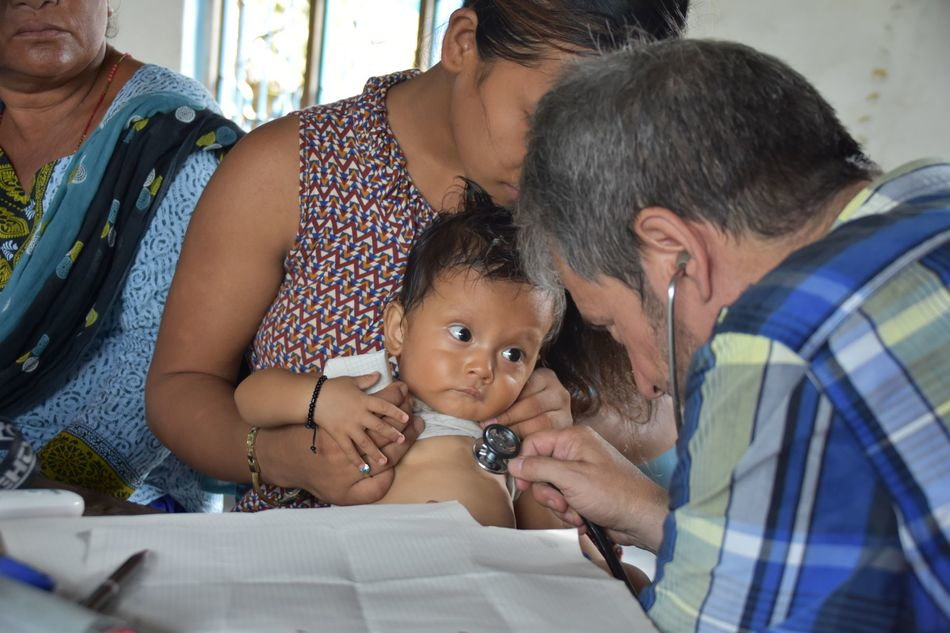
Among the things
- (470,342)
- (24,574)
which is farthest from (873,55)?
(24,574)

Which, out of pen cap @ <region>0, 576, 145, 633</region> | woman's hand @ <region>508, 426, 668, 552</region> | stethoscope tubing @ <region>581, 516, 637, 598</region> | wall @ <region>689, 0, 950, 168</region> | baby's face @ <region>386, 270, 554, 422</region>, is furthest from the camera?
wall @ <region>689, 0, 950, 168</region>

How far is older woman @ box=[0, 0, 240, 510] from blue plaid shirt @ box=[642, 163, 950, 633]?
1.56 m

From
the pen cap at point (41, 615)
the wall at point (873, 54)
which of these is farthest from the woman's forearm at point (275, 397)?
the wall at point (873, 54)

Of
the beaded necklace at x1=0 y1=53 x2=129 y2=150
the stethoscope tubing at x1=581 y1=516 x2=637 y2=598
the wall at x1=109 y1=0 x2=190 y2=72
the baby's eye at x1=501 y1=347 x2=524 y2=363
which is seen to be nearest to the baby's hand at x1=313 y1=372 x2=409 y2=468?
the baby's eye at x1=501 y1=347 x2=524 y2=363

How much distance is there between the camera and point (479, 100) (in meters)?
1.67

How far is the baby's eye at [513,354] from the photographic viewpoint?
1690mm

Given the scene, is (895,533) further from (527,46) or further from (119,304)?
(119,304)

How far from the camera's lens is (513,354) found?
1.70 meters

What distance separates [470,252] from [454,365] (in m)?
0.18

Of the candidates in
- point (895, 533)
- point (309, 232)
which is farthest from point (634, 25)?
point (895, 533)

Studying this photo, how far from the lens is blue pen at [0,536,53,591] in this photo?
0.90m

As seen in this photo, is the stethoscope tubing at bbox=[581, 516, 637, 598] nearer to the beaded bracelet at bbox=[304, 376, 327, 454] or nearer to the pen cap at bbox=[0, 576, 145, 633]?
the beaded bracelet at bbox=[304, 376, 327, 454]

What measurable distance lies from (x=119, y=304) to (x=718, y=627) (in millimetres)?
1703

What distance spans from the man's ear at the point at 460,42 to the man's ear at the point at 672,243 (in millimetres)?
716
